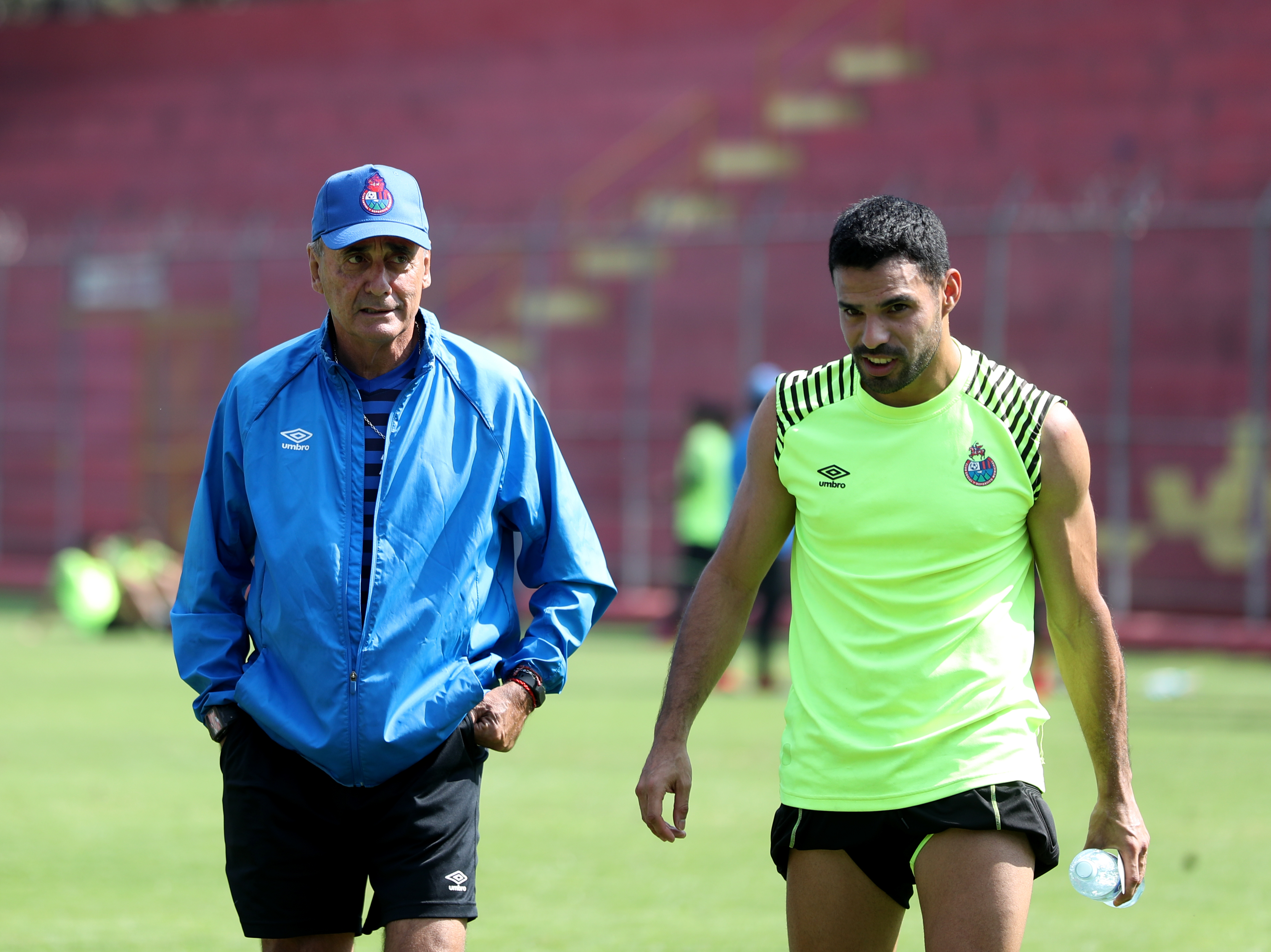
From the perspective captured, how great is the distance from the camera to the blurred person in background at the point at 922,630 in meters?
3.74

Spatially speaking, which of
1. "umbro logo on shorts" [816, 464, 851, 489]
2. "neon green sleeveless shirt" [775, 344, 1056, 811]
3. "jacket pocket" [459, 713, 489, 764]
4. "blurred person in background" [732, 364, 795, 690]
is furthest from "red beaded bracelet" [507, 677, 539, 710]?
"blurred person in background" [732, 364, 795, 690]

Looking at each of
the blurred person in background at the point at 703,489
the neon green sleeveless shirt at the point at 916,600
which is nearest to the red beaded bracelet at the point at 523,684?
the neon green sleeveless shirt at the point at 916,600

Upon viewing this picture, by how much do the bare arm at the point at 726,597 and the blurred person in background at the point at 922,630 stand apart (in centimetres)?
4

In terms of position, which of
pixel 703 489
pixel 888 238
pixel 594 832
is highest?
pixel 888 238

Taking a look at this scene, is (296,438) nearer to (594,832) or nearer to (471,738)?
(471,738)

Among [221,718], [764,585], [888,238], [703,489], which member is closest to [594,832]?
[221,718]

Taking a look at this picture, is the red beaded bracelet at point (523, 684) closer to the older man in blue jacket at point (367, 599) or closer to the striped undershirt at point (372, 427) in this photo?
the older man in blue jacket at point (367, 599)

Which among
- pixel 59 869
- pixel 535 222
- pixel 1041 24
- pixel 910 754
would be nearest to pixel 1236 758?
pixel 59 869

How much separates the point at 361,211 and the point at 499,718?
3.77 ft

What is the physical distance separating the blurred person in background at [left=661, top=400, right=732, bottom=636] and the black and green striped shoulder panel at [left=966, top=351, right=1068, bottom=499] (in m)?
11.1

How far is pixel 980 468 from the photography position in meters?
3.84

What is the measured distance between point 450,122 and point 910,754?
69.9 feet

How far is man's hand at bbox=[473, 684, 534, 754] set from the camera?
395 centimetres

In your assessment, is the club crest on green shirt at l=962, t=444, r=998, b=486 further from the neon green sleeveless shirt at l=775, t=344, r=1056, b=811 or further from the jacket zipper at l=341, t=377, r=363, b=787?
the jacket zipper at l=341, t=377, r=363, b=787
